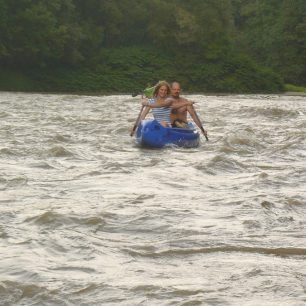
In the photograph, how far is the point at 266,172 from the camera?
10430mm

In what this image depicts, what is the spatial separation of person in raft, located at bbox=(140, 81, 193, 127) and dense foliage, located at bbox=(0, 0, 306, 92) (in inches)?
1020

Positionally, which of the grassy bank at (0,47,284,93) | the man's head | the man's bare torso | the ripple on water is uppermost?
the man's head

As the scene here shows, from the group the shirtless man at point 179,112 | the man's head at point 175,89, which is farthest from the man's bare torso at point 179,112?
the man's head at point 175,89

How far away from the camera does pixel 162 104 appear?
44.1ft

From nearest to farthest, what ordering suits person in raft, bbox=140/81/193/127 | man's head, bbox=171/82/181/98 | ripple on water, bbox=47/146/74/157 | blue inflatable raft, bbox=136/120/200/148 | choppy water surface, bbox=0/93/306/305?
choppy water surface, bbox=0/93/306/305 < ripple on water, bbox=47/146/74/157 < blue inflatable raft, bbox=136/120/200/148 < man's head, bbox=171/82/181/98 < person in raft, bbox=140/81/193/127

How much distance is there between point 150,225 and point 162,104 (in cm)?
662

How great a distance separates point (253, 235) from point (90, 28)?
1553 inches

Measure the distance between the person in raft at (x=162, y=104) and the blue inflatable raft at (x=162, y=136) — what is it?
0.90 feet

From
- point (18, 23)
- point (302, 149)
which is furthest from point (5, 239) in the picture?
point (18, 23)

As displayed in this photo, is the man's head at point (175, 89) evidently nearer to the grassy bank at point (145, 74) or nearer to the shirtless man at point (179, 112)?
the shirtless man at point (179, 112)

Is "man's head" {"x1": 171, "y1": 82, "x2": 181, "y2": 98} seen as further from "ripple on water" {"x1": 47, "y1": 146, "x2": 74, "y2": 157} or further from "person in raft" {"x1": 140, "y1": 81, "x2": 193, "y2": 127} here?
"ripple on water" {"x1": 47, "y1": 146, "x2": 74, "y2": 157}

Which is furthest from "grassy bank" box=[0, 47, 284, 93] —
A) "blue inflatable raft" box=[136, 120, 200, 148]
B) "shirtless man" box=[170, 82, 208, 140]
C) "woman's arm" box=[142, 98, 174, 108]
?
"blue inflatable raft" box=[136, 120, 200, 148]

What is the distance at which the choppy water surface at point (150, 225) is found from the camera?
5137 mm

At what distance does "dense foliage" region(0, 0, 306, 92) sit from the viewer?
39938mm
